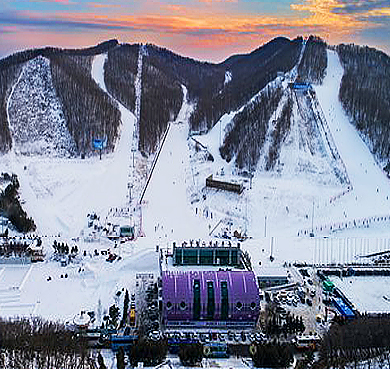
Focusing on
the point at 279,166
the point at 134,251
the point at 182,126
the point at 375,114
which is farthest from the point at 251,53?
the point at 134,251

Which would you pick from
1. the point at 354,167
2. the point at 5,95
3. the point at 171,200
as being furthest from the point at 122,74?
the point at 171,200

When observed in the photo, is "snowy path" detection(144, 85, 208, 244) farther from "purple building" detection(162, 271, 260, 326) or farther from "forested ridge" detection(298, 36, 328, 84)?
"forested ridge" detection(298, 36, 328, 84)

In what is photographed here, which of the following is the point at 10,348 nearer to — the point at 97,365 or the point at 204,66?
the point at 97,365

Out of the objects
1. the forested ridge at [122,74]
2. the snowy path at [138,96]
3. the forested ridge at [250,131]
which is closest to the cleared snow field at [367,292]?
the forested ridge at [250,131]

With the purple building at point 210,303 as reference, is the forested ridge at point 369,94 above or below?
above

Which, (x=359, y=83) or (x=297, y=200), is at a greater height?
(x=359, y=83)

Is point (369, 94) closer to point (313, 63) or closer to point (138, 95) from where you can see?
point (313, 63)

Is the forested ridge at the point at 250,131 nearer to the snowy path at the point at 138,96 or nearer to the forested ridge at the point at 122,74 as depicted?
the snowy path at the point at 138,96
